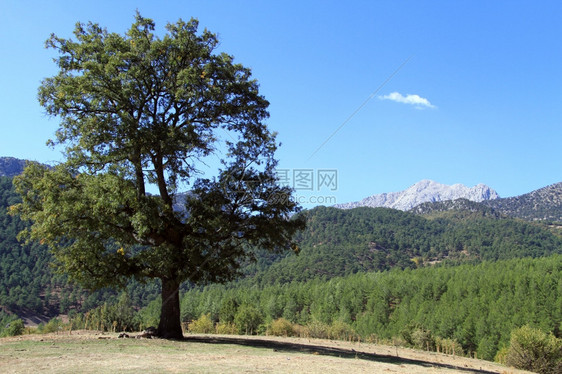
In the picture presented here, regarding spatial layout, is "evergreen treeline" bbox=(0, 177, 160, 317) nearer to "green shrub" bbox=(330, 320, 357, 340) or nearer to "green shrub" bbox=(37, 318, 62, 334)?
"green shrub" bbox=(37, 318, 62, 334)

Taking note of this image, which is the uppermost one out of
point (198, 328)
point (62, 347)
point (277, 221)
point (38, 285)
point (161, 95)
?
point (161, 95)

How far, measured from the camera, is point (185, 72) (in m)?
14.8

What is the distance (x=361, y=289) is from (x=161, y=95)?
113m

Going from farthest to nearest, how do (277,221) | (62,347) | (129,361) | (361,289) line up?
(361,289) < (277,221) < (62,347) < (129,361)

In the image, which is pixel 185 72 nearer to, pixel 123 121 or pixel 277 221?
pixel 123 121

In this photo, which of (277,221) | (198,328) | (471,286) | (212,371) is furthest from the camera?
(471,286)

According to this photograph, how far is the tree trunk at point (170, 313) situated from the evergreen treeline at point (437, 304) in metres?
45.5

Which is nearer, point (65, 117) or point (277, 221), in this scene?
point (65, 117)

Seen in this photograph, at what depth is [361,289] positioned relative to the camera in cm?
12088

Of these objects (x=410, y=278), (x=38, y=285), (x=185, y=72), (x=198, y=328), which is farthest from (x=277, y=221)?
(x=38, y=285)

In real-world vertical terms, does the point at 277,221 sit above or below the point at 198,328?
above

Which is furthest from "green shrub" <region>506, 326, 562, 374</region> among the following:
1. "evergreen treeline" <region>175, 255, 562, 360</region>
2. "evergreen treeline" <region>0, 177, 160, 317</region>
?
"evergreen treeline" <region>0, 177, 160, 317</region>

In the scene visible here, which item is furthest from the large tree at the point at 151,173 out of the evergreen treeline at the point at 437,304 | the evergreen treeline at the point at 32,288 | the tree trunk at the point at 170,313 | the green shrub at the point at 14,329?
the evergreen treeline at the point at 32,288

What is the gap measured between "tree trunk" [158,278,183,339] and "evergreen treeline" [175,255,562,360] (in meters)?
45.5
